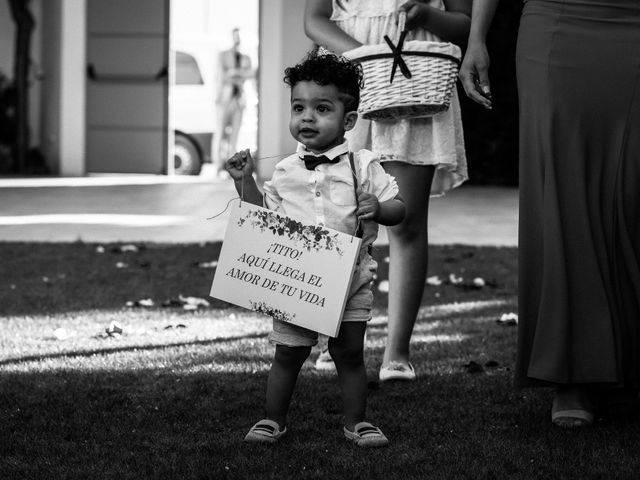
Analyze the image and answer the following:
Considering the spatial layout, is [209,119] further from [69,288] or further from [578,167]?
[578,167]

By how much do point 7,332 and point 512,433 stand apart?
7.79ft

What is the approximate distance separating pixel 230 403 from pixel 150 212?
6475 mm

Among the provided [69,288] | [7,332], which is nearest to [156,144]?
[69,288]

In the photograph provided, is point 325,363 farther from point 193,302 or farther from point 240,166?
point 193,302

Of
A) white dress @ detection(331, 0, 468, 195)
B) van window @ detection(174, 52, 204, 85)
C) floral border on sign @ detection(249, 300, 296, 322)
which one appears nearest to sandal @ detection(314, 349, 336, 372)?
white dress @ detection(331, 0, 468, 195)

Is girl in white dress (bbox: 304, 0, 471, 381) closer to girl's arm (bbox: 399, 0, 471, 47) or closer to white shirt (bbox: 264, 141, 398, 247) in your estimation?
girl's arm (bbox: 399, 0, 471, 47)

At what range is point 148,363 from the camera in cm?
416

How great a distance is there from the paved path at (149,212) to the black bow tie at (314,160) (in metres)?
4.80

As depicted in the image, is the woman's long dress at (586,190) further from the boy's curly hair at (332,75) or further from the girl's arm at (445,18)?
the boy's curly hair at (332,75)

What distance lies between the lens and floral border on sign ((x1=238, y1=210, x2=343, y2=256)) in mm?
3025

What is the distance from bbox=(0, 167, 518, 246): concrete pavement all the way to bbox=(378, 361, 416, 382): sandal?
407 centimetres

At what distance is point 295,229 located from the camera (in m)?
3.07

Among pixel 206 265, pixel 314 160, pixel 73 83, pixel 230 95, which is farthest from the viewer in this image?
pixel 230 95

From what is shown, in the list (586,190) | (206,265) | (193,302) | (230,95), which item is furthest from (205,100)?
(586,190)
